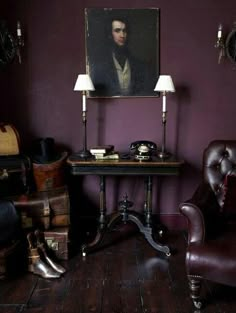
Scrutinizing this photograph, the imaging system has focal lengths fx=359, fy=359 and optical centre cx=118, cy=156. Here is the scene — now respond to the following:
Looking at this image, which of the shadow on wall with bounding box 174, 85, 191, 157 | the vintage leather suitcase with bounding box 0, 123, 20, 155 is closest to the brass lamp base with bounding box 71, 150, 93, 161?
the vintage leather suitcase with bounding box 0, 123, 20, 155

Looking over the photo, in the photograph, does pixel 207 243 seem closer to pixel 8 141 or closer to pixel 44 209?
pixel 44 209

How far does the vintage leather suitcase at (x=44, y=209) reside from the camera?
106 inches

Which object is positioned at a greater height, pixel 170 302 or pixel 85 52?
pixel 85 52

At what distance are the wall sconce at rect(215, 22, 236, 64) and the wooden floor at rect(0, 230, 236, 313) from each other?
1714 mm

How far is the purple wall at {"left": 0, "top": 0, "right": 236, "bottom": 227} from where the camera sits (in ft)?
10.00

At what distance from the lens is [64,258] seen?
273cm

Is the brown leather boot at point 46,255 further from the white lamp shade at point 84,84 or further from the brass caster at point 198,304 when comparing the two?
the white lamp shade at point 84,84

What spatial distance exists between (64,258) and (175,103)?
5.29 feet

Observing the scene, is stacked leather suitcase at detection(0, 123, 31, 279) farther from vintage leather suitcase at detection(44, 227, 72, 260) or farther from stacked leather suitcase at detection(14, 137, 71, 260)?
vintage leather suitcase at detection(44, 227, 72, 260)

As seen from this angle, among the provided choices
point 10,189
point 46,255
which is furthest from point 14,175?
point 46,255

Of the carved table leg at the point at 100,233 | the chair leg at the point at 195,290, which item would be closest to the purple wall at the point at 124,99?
the carved table leg at the point at 100,233

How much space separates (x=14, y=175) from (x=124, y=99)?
45.0 inches

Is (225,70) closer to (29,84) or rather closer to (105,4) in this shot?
(105,4)

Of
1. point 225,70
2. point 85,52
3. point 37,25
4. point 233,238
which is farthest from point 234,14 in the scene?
point 233,238
